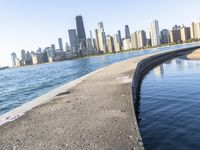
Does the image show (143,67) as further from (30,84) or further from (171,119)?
(171,119)

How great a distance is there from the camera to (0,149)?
7.06 metres

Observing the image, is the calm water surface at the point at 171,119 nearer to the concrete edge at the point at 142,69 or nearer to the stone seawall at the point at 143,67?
the concrete edge at the point at 142,69

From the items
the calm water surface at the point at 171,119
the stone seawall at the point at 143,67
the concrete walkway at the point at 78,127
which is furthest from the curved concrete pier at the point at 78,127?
the stone seawall at the point at 143,67

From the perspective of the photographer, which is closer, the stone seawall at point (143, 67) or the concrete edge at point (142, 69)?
the concrete edge at point (142, 69)

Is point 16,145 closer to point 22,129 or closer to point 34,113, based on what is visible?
point 22,129

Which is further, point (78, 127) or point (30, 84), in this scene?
point (30, 84)

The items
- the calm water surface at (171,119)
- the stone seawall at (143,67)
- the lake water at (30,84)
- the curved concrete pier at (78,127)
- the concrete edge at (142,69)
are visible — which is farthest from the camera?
the lake water at (30,84)

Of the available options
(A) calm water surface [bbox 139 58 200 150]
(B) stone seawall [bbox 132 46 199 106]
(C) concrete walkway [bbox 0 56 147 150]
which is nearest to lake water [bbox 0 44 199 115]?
(B) stone seawall [bbox 132 46 199 106]

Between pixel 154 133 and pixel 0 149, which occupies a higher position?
pixel 0 149

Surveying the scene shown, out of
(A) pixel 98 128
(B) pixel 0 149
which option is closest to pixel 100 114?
(A) pixel 98 128

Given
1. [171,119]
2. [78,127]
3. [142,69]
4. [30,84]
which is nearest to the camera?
[78,127]

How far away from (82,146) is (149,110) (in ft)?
21.8

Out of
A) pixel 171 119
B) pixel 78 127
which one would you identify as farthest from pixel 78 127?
pixel 171 119

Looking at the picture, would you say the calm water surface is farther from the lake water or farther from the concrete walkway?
the lake water
